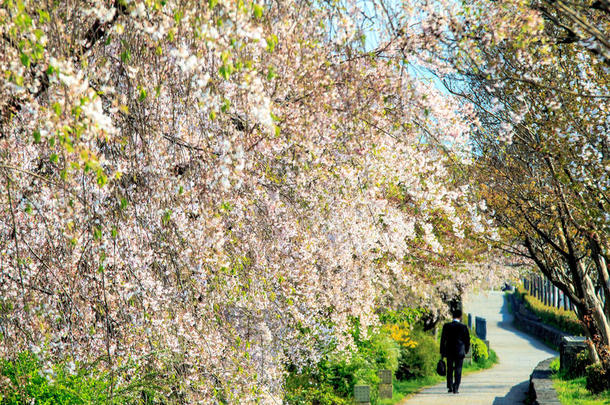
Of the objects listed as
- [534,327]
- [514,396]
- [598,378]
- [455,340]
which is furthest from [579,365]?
[534,327]

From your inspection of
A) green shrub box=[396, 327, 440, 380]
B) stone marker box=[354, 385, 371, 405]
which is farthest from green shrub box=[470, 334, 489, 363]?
stone marker box=[354, 385, 371, 405]

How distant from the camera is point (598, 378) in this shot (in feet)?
45.2

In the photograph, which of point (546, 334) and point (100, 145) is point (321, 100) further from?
point (546, 334)

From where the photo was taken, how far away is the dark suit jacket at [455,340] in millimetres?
13672

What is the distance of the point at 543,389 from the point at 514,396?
3.45 meters

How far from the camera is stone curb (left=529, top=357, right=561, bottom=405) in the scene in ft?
40.0

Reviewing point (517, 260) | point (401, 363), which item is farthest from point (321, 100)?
point (517, 260)

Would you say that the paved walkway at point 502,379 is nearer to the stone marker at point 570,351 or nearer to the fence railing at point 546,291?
the stone marker at point 570,351

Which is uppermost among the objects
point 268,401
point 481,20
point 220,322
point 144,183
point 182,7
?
point 481,20

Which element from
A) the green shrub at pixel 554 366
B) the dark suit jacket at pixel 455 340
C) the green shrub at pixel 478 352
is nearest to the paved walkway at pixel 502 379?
the green shrub at pixel 478 352

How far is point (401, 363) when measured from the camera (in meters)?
21.1

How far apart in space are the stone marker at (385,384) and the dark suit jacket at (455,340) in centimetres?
282

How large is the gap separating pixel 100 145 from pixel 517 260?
20.5 m

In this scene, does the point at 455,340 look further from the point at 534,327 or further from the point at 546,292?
the point at 546,292
